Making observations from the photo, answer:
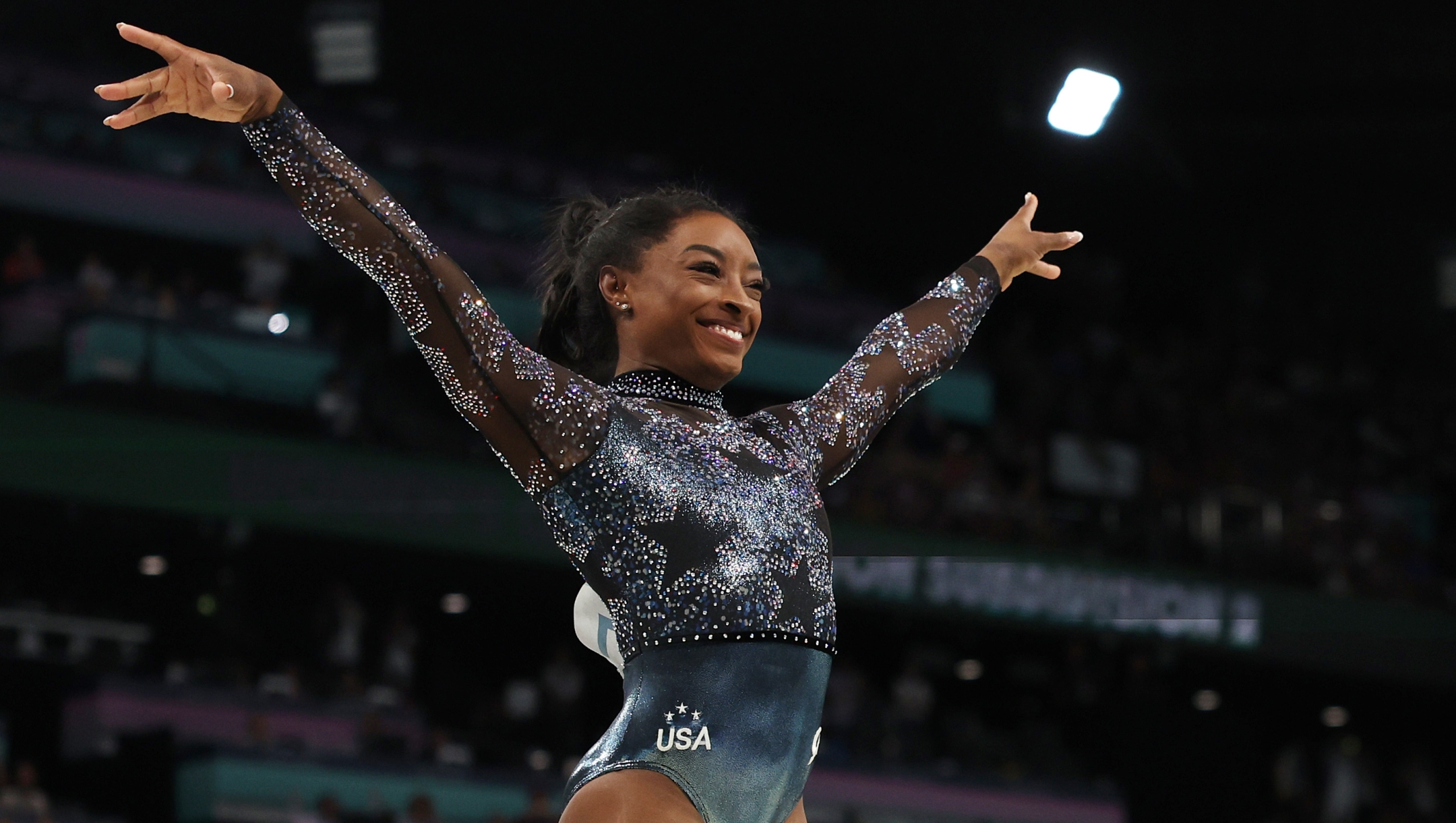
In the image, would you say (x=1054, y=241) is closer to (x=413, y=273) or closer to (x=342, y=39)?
(x=413, y=273)

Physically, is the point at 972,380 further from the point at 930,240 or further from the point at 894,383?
the point at 894,383

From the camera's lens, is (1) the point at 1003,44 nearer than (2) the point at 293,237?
No

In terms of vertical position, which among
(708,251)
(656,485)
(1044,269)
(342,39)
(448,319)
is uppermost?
(342,39)

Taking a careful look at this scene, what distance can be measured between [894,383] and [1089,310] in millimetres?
14292

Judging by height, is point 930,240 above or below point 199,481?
above

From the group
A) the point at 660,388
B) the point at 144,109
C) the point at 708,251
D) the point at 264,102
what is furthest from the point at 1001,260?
the point at 144,109

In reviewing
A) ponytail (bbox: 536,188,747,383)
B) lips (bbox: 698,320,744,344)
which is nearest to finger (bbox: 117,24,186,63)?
ponytail (bbox: 536,188,747,383)

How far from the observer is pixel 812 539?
2365 millimetres

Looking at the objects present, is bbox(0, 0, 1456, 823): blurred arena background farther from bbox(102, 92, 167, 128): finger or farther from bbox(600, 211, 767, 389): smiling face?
bbox(102, 92, 167, 128): finger

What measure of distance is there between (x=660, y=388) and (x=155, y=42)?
2.79ft

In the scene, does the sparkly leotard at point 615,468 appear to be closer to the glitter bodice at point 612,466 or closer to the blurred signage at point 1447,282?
the glitter bodice at point 612,466

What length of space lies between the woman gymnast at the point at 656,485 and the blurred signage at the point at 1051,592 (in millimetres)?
10092

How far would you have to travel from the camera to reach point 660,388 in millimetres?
2502

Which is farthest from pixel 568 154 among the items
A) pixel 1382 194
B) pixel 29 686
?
pixel 1382 194
